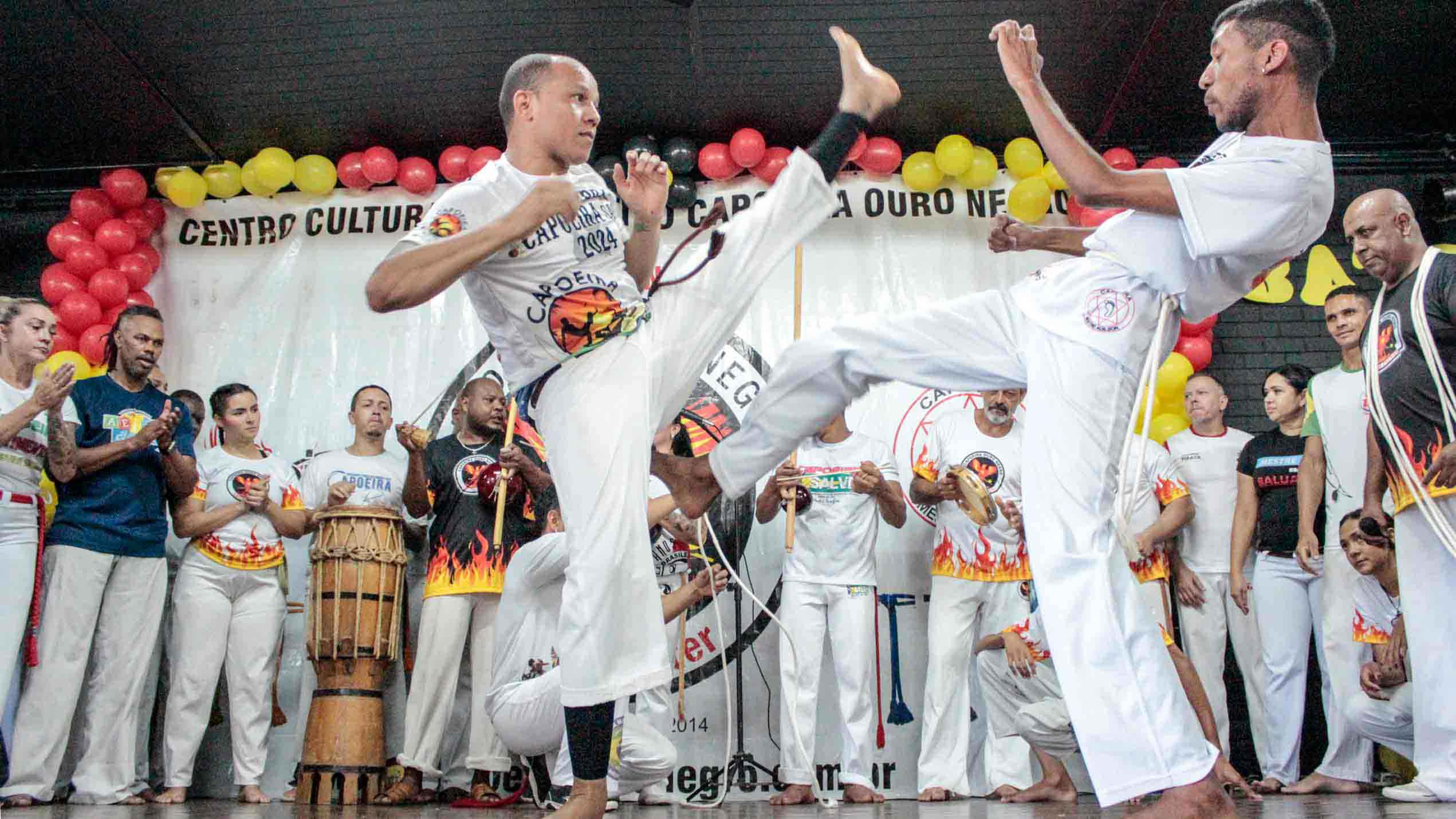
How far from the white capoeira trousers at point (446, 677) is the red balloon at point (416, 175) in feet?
8.31

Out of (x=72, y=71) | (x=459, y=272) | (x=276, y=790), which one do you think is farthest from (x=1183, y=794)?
(x=72, y=71)

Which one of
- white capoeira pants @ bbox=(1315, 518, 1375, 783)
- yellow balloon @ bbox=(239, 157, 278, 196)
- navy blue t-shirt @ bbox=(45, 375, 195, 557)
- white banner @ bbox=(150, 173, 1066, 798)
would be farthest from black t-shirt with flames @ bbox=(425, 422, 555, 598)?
white capoeira pants @ bbox=(1315, 518, 1375, 783)

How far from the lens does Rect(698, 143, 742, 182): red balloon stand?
673 cm

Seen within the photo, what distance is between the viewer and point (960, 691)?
5.80 meters

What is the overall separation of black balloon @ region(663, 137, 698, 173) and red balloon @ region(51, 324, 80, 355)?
3.38 meters

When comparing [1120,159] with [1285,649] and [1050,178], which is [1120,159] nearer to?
[1050,178]

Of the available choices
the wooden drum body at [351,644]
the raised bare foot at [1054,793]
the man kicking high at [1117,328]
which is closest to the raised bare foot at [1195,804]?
the man kicking high at [1117,328]

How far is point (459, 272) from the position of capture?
9.04 ft

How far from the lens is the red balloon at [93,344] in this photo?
632 cm

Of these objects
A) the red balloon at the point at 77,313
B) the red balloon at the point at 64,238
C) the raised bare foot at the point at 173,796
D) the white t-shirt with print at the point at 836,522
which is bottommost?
the raised bare foot at the point at 173,796

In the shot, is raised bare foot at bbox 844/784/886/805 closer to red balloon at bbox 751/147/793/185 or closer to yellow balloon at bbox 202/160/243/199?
red balloon at bbox 751/147/793/185

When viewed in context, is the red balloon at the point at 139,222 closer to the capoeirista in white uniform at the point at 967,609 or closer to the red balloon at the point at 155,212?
the red balloon at the point at 155,212

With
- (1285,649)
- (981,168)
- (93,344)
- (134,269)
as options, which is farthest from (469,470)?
(1285,649)

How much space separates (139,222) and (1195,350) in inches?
239
